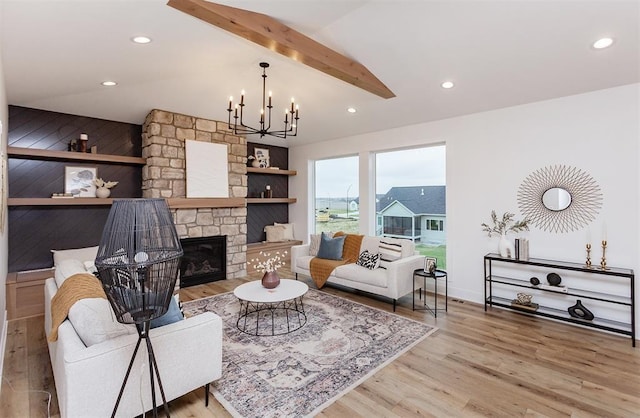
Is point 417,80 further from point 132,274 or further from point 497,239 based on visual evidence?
point 132,274

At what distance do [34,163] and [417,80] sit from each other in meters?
5.10

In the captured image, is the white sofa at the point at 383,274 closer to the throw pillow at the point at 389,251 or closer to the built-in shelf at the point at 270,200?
the throw pillow at the point at 389,251

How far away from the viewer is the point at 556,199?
3.70 meters

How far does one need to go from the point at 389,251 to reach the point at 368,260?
1.06 ft

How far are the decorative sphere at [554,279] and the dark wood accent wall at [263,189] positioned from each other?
5070 mm

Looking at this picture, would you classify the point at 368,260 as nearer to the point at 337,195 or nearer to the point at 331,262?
the point at 331,262

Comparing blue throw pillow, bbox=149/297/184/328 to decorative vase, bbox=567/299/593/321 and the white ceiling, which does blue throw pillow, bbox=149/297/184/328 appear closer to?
the white ceiling

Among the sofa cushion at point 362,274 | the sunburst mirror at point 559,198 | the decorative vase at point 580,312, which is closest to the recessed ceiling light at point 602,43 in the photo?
the sunburst mirror at point 559,198

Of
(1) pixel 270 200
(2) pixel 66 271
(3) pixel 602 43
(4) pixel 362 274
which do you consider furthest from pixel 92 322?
(1) pixel 270 200

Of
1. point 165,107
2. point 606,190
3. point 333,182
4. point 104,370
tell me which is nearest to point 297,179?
point 333,182

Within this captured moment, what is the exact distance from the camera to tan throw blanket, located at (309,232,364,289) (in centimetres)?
473

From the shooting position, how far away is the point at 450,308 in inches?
162

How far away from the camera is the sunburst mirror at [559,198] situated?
3.51 metres

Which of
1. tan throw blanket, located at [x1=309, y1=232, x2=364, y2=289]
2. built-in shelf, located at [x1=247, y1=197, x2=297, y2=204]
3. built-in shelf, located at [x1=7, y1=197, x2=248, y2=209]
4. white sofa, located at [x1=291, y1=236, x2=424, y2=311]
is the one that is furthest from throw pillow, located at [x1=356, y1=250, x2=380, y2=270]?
built-in shelf, located at [x1=247, y1=197, x2=297, y2=204]
